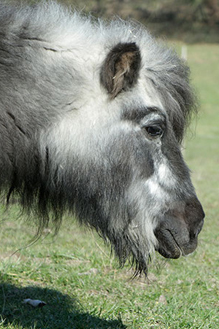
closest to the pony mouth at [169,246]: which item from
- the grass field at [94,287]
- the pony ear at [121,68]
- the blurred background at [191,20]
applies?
the grass field at [94,287]

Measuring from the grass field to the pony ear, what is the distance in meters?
0.78

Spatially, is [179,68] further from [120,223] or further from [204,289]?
[204,289]

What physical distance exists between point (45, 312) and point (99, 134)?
1.77 m

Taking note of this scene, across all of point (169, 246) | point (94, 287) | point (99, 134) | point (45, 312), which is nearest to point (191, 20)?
point (94, 287)

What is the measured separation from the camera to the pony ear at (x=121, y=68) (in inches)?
121

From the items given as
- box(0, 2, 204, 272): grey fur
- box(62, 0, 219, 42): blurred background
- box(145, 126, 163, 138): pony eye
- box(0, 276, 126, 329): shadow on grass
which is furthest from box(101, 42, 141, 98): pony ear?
box(62, 0, 219, 42): blurred background

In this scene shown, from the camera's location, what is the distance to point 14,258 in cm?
516

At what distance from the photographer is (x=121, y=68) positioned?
3.12 m

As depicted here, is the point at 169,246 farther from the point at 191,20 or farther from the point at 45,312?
A: the point at 191,20

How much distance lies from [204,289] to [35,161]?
2.38 m

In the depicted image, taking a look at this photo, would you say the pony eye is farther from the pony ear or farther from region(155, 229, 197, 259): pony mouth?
region(155, 229, 197, 259): pony mouth

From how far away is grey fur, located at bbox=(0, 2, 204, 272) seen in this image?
3.16 metres

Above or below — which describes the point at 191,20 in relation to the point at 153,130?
below

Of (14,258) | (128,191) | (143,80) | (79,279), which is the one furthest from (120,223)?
(14,258)
